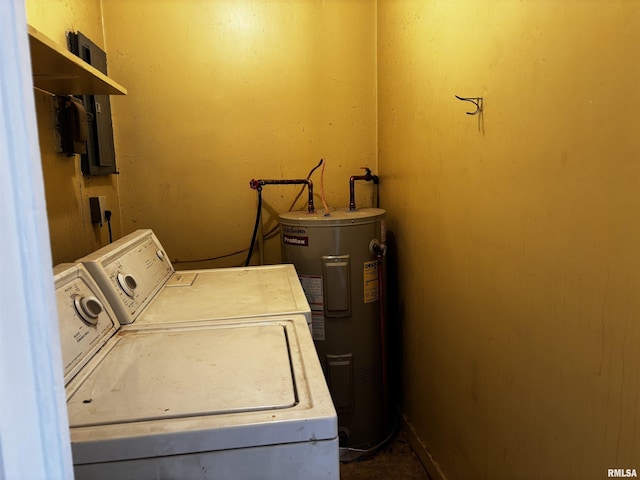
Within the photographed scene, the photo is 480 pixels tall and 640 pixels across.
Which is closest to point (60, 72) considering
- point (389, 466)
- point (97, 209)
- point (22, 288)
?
point (97, 209)

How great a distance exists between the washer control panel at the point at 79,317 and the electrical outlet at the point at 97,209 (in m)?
0.76

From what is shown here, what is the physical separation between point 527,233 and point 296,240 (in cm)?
113

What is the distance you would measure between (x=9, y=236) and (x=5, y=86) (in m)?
0.13

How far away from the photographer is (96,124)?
6.30 feet

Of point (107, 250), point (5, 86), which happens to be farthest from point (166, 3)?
point (5, 86)

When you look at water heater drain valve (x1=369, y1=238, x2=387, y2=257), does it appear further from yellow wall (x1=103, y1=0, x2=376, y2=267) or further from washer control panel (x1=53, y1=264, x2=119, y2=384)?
washer control panel (x1=53, y1=264, x2=119, y2=384)

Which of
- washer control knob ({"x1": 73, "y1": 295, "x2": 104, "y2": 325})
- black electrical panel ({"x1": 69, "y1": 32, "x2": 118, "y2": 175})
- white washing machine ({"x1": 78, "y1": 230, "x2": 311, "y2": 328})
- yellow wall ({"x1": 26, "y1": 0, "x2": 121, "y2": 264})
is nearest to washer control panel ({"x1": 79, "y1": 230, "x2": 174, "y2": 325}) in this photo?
white washing machine ({"x1": 78, "y1": 230, "x2": 311, "y2": 328})

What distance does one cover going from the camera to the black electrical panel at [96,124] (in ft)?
5.90

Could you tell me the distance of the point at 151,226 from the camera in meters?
2.39

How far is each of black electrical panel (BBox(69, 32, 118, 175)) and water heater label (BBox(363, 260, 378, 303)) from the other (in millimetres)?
1257

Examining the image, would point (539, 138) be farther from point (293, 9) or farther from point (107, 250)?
point (293, 9)

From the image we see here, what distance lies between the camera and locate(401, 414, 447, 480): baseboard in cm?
189

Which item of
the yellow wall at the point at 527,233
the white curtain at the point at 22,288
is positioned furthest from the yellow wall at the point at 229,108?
the white curtain at the point at 22,288

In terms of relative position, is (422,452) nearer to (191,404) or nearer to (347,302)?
(347,302)
